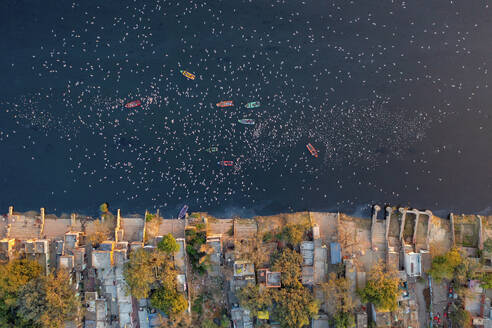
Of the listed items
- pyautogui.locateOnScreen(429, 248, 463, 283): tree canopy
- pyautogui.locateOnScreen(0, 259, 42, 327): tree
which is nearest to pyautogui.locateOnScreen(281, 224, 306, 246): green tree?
pyautogui.locateOnScreen(429, 248, 463, 283): tree canopy

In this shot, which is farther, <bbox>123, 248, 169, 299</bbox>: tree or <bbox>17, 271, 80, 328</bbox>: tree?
<bbox>123, 248, 169, 299</bbox>: tree

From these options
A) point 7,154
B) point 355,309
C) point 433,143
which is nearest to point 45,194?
point 7,154

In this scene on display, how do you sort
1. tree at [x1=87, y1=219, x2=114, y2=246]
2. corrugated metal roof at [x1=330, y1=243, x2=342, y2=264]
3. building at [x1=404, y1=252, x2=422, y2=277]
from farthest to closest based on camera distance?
tree at [x1=87, y1=219, x2=114, y2=246] → corrugated metal roof at [x1=330, y1=243, x2=342, y2=264] → building at [x1=404, y1=252, x2=422, y2=277]

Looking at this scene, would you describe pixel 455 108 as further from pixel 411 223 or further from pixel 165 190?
pixel 165 190

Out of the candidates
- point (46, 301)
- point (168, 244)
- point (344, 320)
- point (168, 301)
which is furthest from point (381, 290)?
point (46, 301)

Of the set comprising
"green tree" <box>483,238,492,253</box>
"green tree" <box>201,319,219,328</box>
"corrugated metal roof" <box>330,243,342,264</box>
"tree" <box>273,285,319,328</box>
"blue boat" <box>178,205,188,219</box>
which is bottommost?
"green tree" <box>201,319,219,328</box>

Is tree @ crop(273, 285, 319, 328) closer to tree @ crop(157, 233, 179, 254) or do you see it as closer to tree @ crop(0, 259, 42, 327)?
tree @ crop(157, 233, 179, 254)
